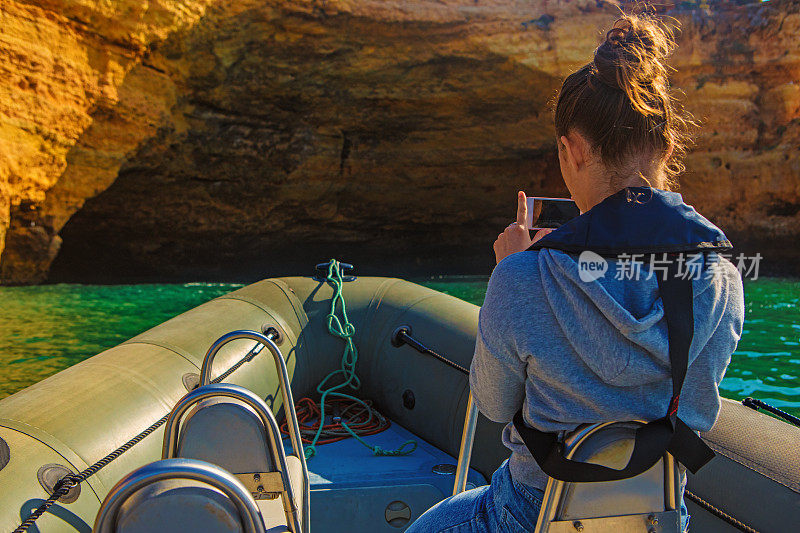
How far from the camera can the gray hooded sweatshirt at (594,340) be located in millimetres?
662

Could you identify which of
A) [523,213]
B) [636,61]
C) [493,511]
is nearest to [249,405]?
[493,511]

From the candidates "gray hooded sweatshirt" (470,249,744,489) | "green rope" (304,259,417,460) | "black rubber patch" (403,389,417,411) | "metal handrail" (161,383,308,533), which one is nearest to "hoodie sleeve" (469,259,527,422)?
"gray hooded sweatshirt" (470,249,744,489)

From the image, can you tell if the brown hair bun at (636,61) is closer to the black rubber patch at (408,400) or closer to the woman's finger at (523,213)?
the woman's finger at (523,213)

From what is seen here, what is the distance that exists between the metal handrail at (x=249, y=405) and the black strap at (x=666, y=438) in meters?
0.54

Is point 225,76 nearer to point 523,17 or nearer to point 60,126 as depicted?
point 60,126

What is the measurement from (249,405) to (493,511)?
1.65 feet

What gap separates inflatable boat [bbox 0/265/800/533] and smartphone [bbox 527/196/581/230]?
37 cm

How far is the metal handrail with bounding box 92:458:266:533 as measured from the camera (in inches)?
25.6

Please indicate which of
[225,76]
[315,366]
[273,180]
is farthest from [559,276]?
[273,180]

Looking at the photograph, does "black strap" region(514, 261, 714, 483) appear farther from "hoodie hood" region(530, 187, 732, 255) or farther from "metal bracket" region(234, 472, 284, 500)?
"metal bracket" region(234, 472, 284, 500)

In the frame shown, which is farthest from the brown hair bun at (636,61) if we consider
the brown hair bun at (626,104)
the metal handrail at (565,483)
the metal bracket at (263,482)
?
the metal bracket at (263,482)

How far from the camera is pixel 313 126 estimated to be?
31.4 feet

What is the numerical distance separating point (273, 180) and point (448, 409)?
813cm

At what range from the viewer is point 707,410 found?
0.74 m
